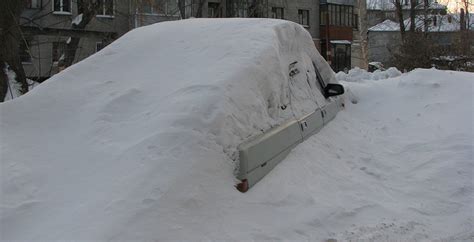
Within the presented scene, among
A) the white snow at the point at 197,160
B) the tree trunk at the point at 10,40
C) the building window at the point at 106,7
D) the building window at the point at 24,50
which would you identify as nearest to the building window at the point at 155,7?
the building window at the point at 106,7

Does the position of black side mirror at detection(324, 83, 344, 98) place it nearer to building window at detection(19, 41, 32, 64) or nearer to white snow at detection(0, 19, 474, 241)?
white snow at detection(0, 19, 474, 241)

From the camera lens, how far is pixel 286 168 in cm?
436

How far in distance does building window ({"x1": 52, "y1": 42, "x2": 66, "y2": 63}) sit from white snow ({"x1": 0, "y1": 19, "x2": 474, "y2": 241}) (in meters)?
4.34

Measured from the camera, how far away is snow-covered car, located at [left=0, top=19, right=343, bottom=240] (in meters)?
3.17

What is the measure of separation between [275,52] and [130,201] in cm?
234

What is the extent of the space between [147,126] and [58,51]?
703 centimetres

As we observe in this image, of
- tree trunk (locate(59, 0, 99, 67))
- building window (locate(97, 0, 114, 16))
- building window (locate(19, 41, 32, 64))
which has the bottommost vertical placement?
building window (locate(19, 41, 32, 64))

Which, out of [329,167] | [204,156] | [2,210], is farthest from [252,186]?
[2,210]

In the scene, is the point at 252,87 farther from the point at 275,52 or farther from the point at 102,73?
the point at 102,73

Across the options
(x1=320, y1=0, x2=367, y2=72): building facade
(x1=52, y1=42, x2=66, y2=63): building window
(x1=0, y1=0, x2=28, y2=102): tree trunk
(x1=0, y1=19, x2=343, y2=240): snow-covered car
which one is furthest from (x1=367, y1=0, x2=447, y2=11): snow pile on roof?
(x1=0, y1=19, x2=343, y2=240): snow-covered car

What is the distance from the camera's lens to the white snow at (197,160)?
10.4 feet

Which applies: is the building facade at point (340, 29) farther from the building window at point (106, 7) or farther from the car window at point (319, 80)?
the car window at point (319, 80)

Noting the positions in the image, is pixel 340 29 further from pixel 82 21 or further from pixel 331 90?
pixel 331 90

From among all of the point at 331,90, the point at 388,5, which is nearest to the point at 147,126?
the point at 331,90
